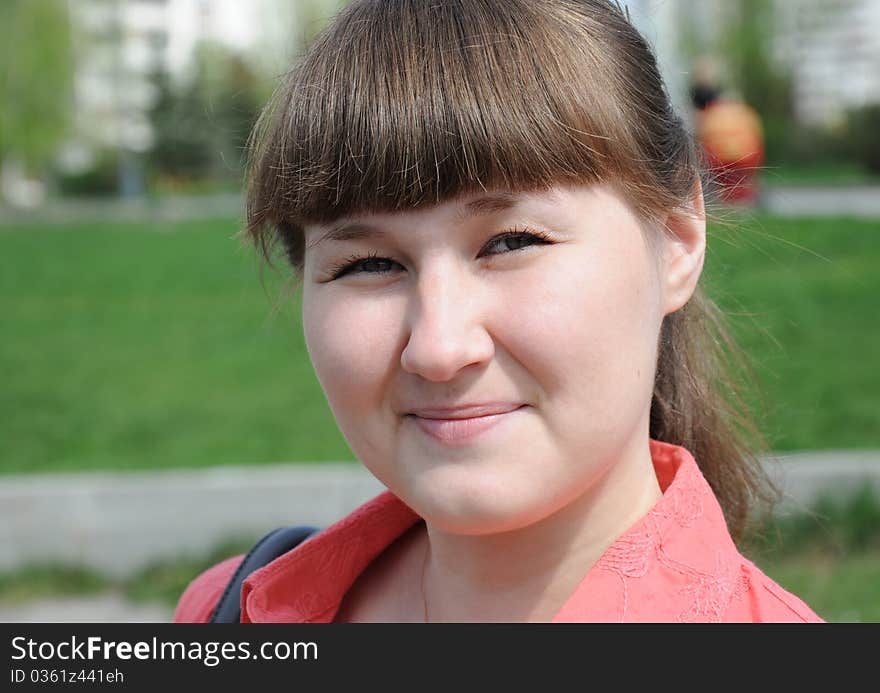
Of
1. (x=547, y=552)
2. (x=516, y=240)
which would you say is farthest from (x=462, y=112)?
(x=547, y=552)

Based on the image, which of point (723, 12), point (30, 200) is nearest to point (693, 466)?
point (723, 12)

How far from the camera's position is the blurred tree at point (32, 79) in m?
31.5

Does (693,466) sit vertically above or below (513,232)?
below

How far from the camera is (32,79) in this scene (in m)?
31.9

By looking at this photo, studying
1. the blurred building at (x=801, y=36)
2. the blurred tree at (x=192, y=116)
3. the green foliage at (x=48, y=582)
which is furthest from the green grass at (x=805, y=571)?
the blurred tree at (x=192, y=116)

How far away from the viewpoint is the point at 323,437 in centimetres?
591

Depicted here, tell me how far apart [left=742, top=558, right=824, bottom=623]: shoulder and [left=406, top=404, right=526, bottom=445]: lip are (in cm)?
44

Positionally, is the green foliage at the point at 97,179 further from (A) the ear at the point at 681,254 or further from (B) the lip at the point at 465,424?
(B) the lip at the point at 465,424

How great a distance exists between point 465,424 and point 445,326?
14cm

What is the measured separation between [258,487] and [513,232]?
131 inches

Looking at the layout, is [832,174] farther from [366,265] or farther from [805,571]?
[366,265]

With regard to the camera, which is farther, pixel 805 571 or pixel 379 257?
pixel 805 571

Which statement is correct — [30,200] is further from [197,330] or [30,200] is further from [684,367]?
[684,367]
